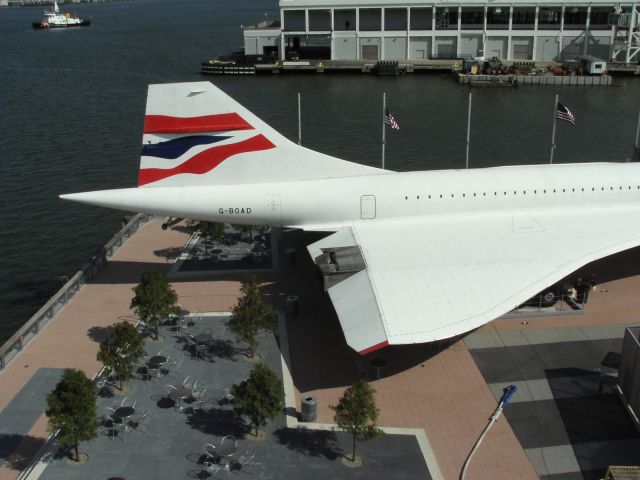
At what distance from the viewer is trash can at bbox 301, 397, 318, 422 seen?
18.3m

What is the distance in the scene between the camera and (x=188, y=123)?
24.5 meters

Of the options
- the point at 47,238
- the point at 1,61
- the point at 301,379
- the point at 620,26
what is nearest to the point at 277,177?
the point at 301,379

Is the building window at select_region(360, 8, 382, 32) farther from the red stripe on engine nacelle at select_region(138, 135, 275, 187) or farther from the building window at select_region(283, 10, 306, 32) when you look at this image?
the red stripe on engine nacelle at select_region(138, 135, 275, 187)

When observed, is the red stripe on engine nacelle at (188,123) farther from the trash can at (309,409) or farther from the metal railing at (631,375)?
the metal railing at (631,375)

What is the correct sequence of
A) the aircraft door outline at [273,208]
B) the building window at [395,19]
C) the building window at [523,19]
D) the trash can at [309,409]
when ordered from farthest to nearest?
the building window at [395,19] → the building window at [523,19] → the aircraft door outline at [273,208] → the trash can at [309,409]

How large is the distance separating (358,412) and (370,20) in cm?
8509

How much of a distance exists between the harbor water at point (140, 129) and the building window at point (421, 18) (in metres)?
8.61

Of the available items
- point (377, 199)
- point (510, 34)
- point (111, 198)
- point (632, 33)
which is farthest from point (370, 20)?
point (111, 198)

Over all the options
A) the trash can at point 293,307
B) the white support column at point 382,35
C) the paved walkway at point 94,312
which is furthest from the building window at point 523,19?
the trash can at point 293,307

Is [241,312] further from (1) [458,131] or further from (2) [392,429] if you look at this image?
(1) [458,131]

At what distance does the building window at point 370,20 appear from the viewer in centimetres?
9256

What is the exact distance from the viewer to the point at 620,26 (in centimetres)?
8425

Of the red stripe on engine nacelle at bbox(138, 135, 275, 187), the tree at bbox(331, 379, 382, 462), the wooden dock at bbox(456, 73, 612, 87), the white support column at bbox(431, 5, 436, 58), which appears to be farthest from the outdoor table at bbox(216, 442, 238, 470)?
the white support column at bbox(431, 5, 436, 58)

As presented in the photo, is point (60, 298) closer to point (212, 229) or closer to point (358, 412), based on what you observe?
point (212, 229)
